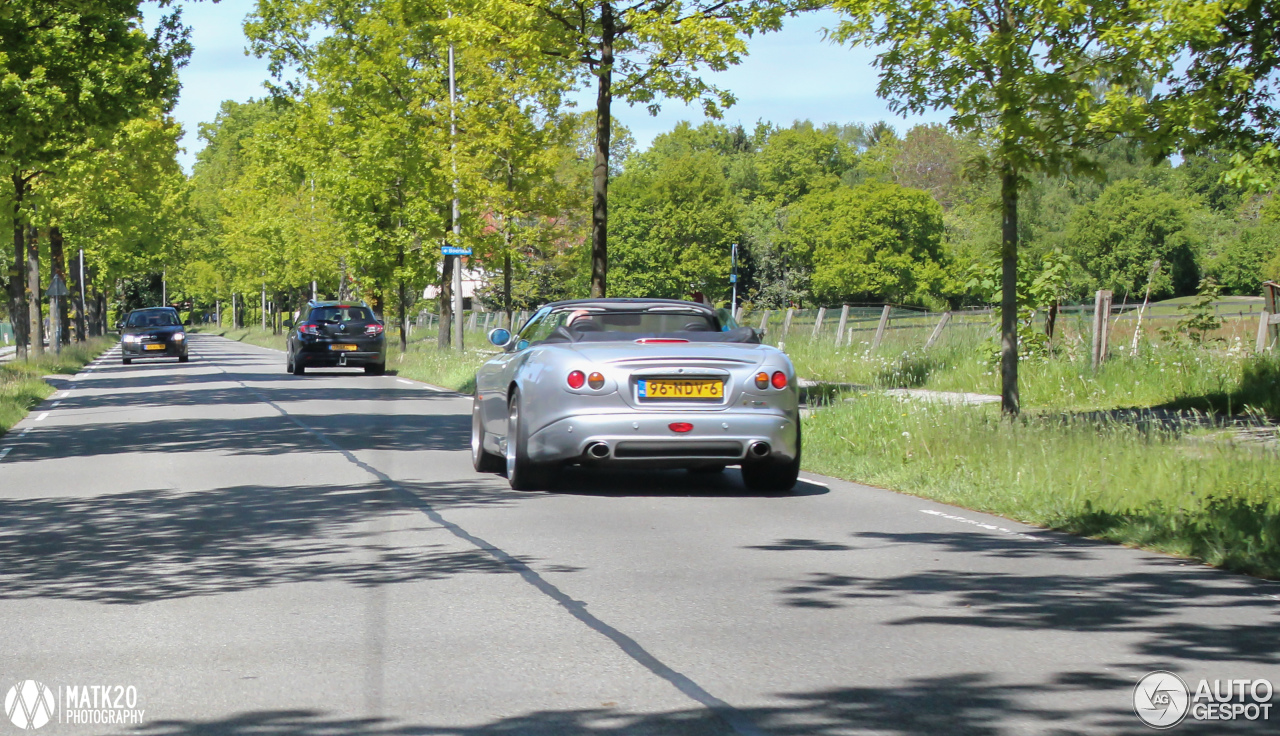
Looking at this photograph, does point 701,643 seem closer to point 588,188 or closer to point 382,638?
point 382,638

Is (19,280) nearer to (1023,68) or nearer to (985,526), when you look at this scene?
(1023,68)

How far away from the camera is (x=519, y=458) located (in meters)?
10.6

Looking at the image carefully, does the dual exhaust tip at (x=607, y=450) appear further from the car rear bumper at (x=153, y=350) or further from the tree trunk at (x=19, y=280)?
the car rear bumper at (x=153, y=350)

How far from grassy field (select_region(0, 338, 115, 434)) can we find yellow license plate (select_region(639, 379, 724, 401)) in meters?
11.5

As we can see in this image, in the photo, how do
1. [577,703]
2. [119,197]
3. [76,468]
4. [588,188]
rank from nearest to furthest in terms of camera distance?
1. [577,703]
2. [76,468]
3. [588,188]
4. [119,197]

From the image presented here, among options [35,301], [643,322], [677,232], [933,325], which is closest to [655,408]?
[643,322]

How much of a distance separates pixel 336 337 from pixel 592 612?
26.8 metres

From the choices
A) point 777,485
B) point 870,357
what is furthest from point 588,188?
point 777,485

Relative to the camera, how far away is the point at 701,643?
5.64 metres

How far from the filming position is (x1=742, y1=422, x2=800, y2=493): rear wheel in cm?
1066

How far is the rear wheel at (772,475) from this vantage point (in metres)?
10.7

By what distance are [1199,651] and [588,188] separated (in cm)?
3504

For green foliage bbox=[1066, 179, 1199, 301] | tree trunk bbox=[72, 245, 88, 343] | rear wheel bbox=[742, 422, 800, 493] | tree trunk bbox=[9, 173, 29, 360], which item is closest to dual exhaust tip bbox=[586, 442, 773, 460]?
rear wheel bbox=[742, 422, 800, 493]

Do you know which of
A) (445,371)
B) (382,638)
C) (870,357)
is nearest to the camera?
(382,638)
